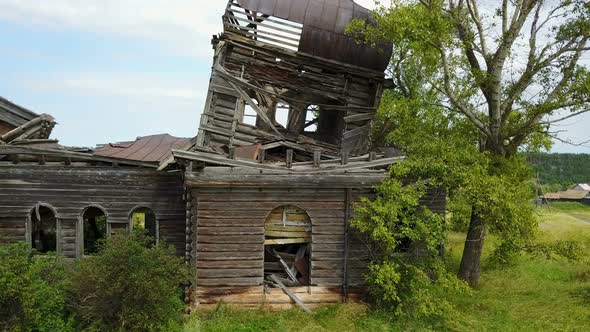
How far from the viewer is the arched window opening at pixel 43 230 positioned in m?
14.4

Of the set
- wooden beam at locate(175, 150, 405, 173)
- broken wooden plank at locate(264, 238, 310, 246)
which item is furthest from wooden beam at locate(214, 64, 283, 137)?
broken wooden plank at locate(264, 238, 310, 246)

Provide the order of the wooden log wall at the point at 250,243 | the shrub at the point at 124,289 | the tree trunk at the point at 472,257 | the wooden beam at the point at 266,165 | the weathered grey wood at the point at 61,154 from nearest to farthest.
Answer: the shrub at the point at 124,289 < the wooden beam at the point at 266,165 < the wooden log wall at the point at 250,243 < the weathered grey wood at the point at 61,154 < the tree trunk at the point at 472,257

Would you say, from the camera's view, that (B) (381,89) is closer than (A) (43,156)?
No

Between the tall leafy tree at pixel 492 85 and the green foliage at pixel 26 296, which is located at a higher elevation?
the tall leafy tree at pixel 492 85

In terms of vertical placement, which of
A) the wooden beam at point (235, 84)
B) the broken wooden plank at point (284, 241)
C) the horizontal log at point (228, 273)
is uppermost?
the wooden beam at point (235, 84)

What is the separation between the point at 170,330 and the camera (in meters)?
10.3

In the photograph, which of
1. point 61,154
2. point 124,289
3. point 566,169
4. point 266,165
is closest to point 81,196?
point 61,154

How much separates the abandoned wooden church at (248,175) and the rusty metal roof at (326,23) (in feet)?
0.11

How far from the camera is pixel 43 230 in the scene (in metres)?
15.5

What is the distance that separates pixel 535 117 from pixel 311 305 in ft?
27.9

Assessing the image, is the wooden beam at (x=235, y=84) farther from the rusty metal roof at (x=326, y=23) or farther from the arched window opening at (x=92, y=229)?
the arched window opening at (x=92, y=229)

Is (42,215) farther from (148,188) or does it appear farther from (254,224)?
(254,224)

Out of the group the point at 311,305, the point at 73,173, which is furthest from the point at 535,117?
the point at 73,173

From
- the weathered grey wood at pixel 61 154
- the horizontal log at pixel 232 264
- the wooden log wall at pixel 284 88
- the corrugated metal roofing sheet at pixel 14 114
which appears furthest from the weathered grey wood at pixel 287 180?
the corrugated metal roofing sheet at pixel 14 114
